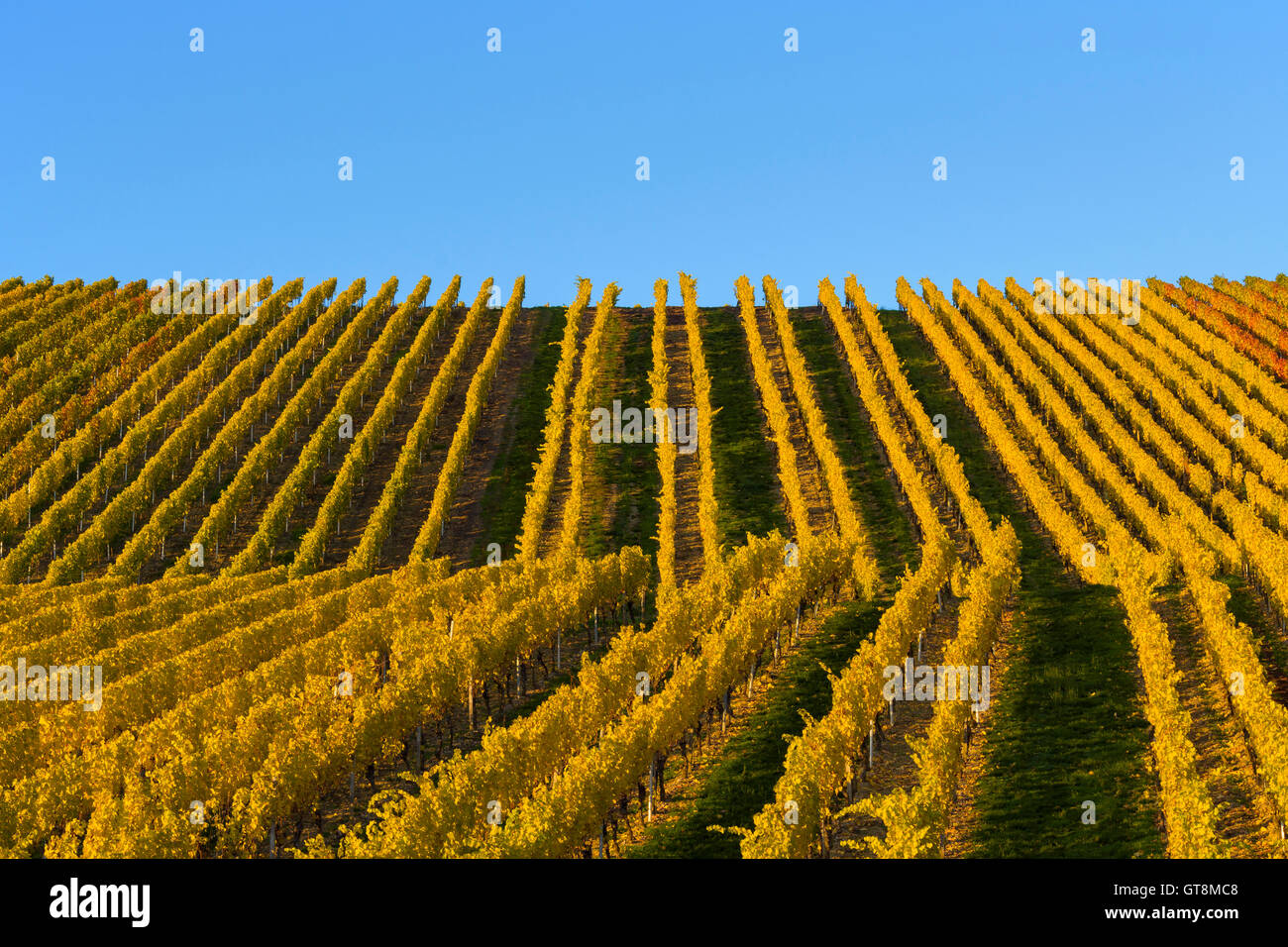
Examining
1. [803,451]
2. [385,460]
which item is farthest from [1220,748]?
[385,460]

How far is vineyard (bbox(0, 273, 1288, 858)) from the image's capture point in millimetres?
37906

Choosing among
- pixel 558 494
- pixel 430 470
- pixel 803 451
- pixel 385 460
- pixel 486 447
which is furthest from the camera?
pixel 486 447

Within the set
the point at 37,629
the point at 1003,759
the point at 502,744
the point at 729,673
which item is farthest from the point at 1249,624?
the point at 37,629

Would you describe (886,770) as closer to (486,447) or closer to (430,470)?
(430,470)

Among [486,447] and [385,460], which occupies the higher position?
[486,447]

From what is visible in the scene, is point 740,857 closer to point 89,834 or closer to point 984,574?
point 89,834

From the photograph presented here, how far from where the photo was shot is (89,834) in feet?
114

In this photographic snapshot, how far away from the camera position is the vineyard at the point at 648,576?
37906mm

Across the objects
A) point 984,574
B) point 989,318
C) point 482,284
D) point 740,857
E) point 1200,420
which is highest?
point 482,284

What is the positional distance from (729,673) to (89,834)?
21673 millimetres

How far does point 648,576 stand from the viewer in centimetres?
6194

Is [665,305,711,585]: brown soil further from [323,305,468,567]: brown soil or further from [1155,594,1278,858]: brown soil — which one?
[1155,594,1278,858]: brown soil

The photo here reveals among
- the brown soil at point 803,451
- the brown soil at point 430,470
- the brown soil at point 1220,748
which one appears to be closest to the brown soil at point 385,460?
the brown soil at point 430,470
